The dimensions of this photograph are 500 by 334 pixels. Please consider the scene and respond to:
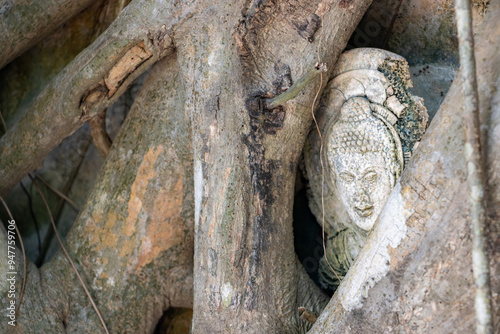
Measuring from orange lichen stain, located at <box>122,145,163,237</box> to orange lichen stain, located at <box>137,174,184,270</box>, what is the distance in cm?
5

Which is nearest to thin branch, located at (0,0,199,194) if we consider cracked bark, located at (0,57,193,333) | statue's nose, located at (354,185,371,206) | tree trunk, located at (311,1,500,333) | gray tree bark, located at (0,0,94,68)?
cracked bark, located at (0,57,193,333)

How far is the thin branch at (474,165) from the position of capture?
1.02 metres

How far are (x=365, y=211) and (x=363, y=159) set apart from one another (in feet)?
0.45

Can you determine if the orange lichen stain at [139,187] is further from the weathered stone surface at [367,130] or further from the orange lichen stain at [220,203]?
the weathered stone surface at [367,130]

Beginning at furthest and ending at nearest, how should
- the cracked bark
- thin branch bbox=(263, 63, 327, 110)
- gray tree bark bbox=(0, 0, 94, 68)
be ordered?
gray tree bark bbox=(0, 0, 94, 68), the cracked bark, thin branch bbox=(263, 63, 327, 110)

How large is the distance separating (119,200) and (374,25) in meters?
0.93

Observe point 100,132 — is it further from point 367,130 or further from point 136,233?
point 367,130

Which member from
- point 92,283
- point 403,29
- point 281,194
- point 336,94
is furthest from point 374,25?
point 92,283

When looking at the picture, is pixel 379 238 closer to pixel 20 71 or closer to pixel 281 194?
pixel 281 194

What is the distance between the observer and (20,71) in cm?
224

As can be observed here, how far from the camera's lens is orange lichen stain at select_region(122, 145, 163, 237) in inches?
69.1

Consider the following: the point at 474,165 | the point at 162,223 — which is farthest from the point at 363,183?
the point at 162,223

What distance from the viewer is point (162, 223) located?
5.81ft

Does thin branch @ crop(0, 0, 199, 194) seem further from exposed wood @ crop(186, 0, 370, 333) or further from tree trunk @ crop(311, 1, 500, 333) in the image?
tree trunk @ crop(311, 1, 500, 333)
